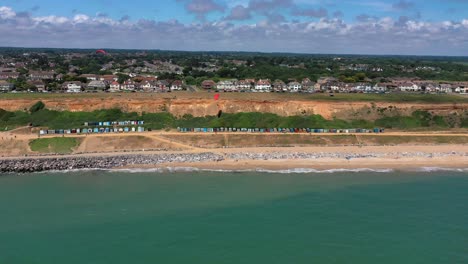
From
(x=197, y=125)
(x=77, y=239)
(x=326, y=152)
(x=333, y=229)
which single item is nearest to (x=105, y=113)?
(x=197, y=125)

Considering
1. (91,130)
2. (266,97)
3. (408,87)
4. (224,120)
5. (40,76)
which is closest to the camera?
(91,130)

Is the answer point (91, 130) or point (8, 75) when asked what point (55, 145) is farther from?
point (8, 75)

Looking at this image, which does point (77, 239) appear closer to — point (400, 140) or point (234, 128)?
point (234, 128)

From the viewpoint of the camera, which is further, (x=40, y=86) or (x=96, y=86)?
(x=96, y=86)

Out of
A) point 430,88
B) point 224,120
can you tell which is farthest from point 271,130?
point 430,88

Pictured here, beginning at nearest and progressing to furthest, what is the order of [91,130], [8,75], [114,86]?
[91,130], [114,86], [8,75]

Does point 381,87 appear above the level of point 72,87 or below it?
above

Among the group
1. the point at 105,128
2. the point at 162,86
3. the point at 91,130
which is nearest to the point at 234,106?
the point at 105,128

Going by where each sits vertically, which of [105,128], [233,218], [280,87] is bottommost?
[233,218]

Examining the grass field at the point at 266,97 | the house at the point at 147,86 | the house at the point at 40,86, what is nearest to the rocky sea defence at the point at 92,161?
the grass field at the point at 266,97

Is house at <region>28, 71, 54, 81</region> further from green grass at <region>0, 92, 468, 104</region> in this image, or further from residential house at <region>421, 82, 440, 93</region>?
residential house at <region>421, 82, 440, 93</region>
